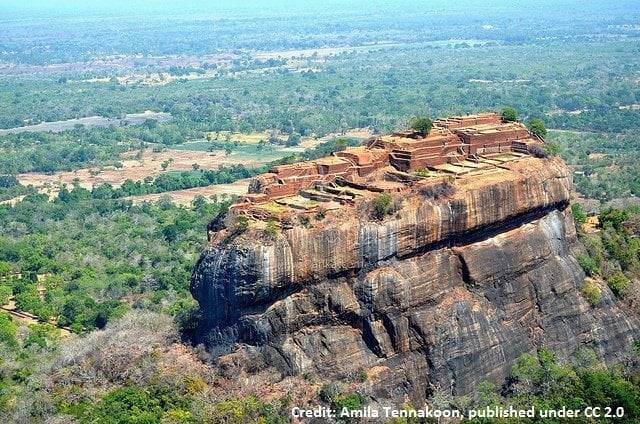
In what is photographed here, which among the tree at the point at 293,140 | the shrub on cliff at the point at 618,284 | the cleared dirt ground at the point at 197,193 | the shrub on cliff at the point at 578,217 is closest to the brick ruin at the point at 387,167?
the shrub on cliff at the point at 578,217

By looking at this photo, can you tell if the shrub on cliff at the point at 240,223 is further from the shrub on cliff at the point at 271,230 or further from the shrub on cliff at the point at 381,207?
the shrub on cliff at the point at 381,207

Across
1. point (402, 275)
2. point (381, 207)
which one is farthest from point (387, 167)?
point (402, 275)

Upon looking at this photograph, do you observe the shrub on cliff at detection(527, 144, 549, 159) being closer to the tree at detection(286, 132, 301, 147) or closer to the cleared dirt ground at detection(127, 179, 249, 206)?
the cleared dirt ground at detection(127, 179, 249, 206)

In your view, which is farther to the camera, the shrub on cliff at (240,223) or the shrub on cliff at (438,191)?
the shrub on cliff at (438,191)

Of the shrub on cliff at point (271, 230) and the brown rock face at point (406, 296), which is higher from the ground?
the shrub on cliff at point (271, 230)

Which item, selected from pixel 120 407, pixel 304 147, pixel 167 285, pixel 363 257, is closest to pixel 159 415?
pixel 120 407

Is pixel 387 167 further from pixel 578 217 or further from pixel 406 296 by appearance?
pixel 578 217
